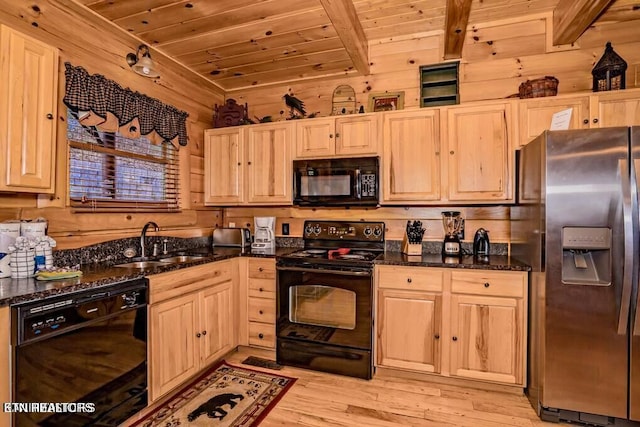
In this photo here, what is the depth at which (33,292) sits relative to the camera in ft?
4.92

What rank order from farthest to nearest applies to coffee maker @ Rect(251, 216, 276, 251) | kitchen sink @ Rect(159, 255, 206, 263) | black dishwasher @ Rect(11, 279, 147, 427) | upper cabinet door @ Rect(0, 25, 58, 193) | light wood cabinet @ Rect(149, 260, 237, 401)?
coffee maker @ Rect(251, 216, 276, 251)
kitchen sink @ Rect(159, 255, 206, 263)
light wood cabinet @ Rect(149, 260, 237, 401)
upper cabinet door @ Rect(0, 25, 58, 193)
black dishwasher @ Rect(11, 279, 147, 427)

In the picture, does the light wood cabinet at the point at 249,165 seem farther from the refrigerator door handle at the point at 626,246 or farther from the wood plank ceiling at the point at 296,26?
the refrigerator door handle at the point at 626,246

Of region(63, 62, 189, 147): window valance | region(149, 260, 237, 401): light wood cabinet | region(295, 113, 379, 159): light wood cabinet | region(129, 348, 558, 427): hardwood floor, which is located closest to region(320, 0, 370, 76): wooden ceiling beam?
region(295, 113, 379, 159): light wood cabinet

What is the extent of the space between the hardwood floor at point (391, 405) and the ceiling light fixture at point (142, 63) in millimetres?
2460

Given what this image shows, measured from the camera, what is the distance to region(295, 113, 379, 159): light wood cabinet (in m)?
2.89

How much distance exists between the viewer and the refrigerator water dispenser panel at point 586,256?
6.25 ft

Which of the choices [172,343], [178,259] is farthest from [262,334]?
[178,259]

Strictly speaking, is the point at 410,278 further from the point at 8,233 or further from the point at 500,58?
the point at 8,233

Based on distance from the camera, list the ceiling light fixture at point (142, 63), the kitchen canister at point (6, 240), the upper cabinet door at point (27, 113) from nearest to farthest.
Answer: the upper cabinet door at point (27, 113) → the kitchen canister at point (6, 240) → the ceiling light fixture at point (142, 63)

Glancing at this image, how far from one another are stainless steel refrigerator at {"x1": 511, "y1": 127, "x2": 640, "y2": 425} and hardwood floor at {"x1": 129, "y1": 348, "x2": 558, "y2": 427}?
271 mm

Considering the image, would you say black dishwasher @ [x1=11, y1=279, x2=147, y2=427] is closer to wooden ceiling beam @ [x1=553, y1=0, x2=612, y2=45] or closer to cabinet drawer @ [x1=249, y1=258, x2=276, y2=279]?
cabinet drawer @ [x1=249, y1=258, x2=276, y2=279]

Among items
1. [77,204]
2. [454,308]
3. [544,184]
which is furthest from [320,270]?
[77,204]

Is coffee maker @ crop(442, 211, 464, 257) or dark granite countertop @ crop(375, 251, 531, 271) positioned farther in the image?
coffee maker @ crop(442, 211, 464, 257)

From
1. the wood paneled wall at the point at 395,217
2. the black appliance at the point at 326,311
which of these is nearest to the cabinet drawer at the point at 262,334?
the black appliance at the point at 326,311
